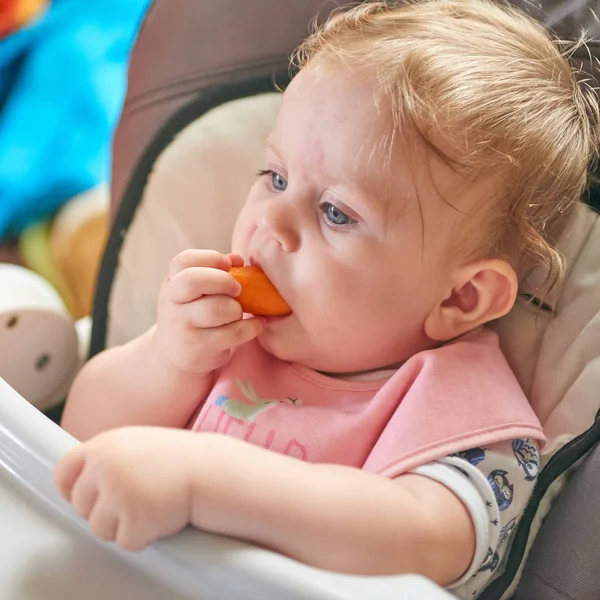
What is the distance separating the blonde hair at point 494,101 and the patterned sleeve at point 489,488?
188mm

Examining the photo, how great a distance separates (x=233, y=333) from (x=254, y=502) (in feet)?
0.76

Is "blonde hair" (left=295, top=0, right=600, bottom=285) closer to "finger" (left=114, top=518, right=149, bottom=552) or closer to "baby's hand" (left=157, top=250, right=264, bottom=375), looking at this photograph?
"baby's hand" (left=157, top=250, right=264, bottom=375)

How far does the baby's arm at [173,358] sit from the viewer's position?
0.76 meters

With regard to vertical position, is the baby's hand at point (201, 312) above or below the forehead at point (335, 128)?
below

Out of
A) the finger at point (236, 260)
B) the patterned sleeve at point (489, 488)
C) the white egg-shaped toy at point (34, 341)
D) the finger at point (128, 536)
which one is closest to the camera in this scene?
the finger at point (128, 536)

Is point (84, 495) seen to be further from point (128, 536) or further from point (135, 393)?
Answer: point (135, 393)

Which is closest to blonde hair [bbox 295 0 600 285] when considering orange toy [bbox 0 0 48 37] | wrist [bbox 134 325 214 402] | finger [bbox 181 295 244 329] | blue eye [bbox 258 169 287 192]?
blue eye [bbox 258 169 287 192]

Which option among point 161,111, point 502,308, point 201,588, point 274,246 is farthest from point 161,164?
point 201,588

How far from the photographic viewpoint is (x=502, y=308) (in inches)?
31.3

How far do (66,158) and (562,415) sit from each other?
1073 millimetres

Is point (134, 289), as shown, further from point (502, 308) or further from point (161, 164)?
point (502, 308)

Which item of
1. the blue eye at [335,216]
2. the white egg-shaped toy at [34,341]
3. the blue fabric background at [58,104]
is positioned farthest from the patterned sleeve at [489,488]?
the blue fabric background at [58,104]

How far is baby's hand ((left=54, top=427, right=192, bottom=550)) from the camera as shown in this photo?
54 cm

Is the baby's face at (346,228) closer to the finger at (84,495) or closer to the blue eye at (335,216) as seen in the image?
the blue eye at (335,216)
